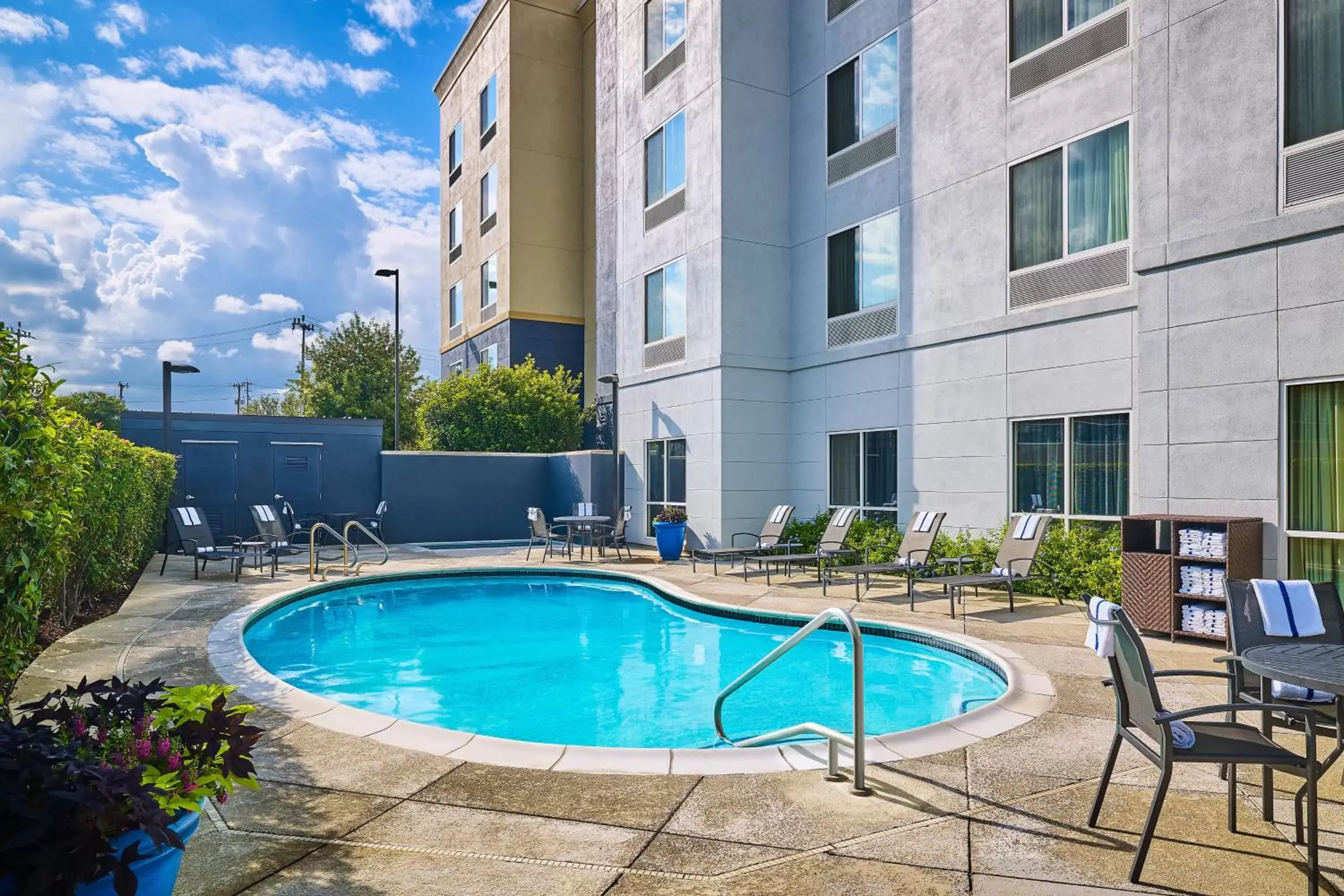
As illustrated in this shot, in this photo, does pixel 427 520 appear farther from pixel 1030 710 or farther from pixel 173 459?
pixel 1030 710

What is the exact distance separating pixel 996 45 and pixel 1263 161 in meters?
4.40

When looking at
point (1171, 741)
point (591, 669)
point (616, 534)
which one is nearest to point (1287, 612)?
point (1171, 741)

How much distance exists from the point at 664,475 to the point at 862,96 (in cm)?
730

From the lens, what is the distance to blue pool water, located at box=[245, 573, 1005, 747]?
6.26m

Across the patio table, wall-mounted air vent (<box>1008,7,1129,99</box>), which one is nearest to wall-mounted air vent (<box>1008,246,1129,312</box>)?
wall-mounted air vent (<box>1008,7,1129,99</box>)

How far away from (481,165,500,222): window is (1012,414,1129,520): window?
62.2ft

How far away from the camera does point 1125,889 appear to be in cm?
286

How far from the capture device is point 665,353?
50.3 ft

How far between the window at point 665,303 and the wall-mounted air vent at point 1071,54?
6.13 m

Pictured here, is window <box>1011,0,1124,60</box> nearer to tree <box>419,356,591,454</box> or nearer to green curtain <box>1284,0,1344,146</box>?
green curtain <box>1284,0,1344,146</box>

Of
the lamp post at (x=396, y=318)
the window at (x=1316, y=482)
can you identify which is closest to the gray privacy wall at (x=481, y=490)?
the lamp post at (x=396, y=318)

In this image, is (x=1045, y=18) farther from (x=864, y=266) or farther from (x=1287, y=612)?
(x=1287, y=612)

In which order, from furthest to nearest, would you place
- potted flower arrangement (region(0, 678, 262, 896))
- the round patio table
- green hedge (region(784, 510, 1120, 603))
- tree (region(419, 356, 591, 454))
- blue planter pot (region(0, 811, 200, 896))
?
tree (region(419, 356, 591, 454)) → the round patio table → green hedge (region(784, 510, 1120, 603)) → blue planter pot (region(0, 811, 200, 896)) → potted flower arrangement (region(0, 678, 262, 896))

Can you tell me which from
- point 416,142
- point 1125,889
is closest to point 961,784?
point 1125,889
